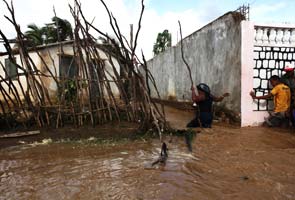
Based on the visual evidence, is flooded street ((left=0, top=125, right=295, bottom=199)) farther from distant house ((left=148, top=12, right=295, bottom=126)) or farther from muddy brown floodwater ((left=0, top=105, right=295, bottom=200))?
distant house ((left=148, top=12, right=295, bottom=126))

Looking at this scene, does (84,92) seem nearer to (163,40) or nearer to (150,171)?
(150,171)

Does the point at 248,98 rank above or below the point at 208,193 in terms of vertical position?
above

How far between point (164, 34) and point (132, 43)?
22.5m

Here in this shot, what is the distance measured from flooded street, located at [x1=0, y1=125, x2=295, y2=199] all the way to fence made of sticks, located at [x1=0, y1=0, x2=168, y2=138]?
1.11m

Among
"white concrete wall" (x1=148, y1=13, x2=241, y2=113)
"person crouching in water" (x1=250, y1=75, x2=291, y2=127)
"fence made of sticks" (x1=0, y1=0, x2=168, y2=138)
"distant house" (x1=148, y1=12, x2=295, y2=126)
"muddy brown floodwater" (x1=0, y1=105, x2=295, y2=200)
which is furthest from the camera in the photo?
"white concrete wall" (x1=148, y1=13, x2=241, y2=113)

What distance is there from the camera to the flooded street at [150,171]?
10.8 ft

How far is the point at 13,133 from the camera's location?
6.50 metres

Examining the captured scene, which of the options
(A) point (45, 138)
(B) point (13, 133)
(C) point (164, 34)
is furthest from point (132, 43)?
(C) point (164, 34)

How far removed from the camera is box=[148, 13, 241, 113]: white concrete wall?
7.96 metres

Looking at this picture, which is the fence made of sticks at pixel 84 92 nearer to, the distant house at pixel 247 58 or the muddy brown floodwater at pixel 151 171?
the muddy brown floodwater at pixel 151 171

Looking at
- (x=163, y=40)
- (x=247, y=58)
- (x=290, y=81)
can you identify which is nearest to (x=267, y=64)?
(x=247, y=58)

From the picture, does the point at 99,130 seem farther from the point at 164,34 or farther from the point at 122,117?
the point at 164,34

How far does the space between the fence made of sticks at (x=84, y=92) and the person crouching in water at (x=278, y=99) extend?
2538 millimetres

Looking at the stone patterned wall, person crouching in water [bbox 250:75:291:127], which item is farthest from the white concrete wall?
person crouching in water [bbox 250:75:291:127]
